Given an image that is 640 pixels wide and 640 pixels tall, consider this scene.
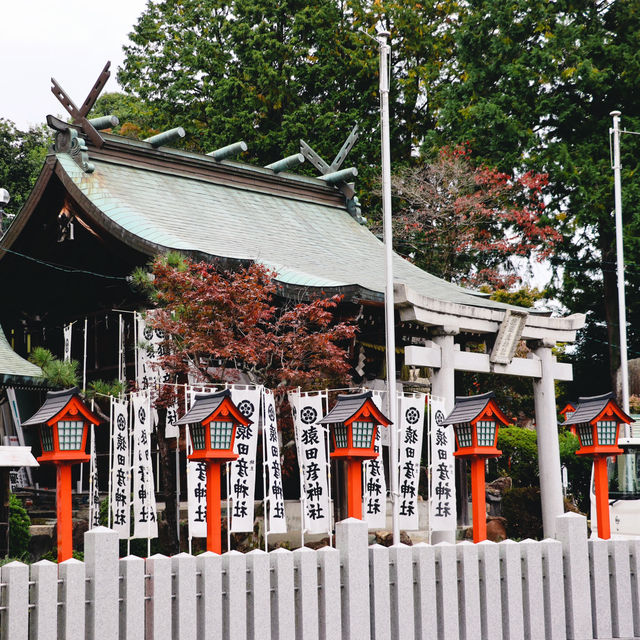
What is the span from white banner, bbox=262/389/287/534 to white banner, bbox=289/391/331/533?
0.38 m

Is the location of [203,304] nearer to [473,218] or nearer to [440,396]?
[440,396]

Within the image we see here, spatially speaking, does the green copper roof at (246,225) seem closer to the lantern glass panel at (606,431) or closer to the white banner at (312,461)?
the white banner at (312,461)

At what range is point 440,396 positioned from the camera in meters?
15.5

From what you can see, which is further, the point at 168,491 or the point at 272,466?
the point at 168,491

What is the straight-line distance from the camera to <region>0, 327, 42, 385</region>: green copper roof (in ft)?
48.4

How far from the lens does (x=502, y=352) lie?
54.1ft

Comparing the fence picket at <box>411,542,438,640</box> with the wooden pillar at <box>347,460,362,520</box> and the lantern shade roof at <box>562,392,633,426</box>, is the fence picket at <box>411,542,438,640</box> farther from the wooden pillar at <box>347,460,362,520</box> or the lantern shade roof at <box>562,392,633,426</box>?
the lantern shade roof at <box>562,392,633,426</box>

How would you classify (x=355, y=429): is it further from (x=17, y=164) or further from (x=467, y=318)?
(x=17, y=164)

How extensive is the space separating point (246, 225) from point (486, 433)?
28.2 feet

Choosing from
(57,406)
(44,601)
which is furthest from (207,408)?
(44,601)

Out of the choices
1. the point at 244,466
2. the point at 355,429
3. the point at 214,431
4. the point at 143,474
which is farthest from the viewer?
the point at 143,474

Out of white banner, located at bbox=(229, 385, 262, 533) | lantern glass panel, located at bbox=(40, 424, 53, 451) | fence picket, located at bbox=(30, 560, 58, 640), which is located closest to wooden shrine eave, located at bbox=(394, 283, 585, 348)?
white banner, located at bbox=(229, 385, 262, 533)

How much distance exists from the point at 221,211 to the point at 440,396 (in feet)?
20.5

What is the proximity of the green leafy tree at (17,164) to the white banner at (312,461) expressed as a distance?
64.1 ft
